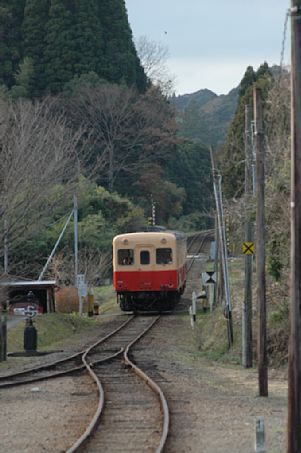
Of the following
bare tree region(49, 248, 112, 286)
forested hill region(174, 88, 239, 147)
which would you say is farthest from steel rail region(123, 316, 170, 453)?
forested hill region(174, 88, 239, 147)

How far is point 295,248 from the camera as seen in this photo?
37.6 feet

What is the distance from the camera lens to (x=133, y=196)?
243 feet

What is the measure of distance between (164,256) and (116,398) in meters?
22.4

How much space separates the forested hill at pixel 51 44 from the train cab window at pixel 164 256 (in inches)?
1271

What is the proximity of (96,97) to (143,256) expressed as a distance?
3065cm

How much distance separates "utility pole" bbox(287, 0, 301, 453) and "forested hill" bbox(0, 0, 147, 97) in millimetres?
59155

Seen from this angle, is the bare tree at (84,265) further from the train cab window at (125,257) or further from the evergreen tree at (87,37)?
the evergreen tree at (87,37)

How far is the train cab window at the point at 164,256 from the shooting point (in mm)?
39719

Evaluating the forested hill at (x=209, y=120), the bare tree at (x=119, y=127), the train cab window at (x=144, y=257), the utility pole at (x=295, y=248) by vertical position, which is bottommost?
the train cab window at (x=144, y=257)

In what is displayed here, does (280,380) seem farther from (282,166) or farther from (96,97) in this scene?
(96,97)

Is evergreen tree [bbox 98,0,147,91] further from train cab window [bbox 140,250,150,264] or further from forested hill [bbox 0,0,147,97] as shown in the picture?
train cab window [bbox 140,250,150,264]

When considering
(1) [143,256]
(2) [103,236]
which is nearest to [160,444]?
(1) [143,256]

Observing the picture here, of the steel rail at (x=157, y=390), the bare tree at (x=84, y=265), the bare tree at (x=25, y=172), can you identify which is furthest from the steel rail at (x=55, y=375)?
the bare tree at (x=84, y=265)

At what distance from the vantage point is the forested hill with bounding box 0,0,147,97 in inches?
2761
